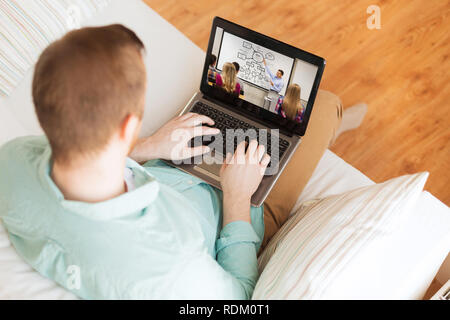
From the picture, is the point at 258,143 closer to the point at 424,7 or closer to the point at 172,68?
the point at 172,68

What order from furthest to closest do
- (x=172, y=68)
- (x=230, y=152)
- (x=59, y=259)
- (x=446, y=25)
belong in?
(x=446, y=25), (x=172, y=68), (x=230, y=152), (x=59, y=259)

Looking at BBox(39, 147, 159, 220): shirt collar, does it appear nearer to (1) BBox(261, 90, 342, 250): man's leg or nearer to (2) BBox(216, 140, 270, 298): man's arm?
(2) BBox(216, 140, 270, 298): man's arm

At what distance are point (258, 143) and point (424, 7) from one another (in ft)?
4.46

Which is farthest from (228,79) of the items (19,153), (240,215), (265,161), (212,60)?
(19,153)

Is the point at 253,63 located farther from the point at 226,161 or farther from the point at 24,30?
the point at 24,30

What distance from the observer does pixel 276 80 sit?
3.82 ft

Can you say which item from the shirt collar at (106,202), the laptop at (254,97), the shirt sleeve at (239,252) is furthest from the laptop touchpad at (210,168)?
the shirt collar at (106,202)

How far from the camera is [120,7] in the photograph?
1.50 metres

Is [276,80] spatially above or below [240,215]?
above

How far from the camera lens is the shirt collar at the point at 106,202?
27.2 inches

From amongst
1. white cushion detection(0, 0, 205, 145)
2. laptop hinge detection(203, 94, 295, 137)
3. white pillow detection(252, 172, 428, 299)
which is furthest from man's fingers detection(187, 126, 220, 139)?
white pillow detection(252, 172, 428, 299)

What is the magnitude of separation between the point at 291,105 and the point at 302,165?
0.19 metres

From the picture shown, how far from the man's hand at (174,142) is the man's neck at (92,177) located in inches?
17.0

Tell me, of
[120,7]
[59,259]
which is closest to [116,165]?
[59,259]
